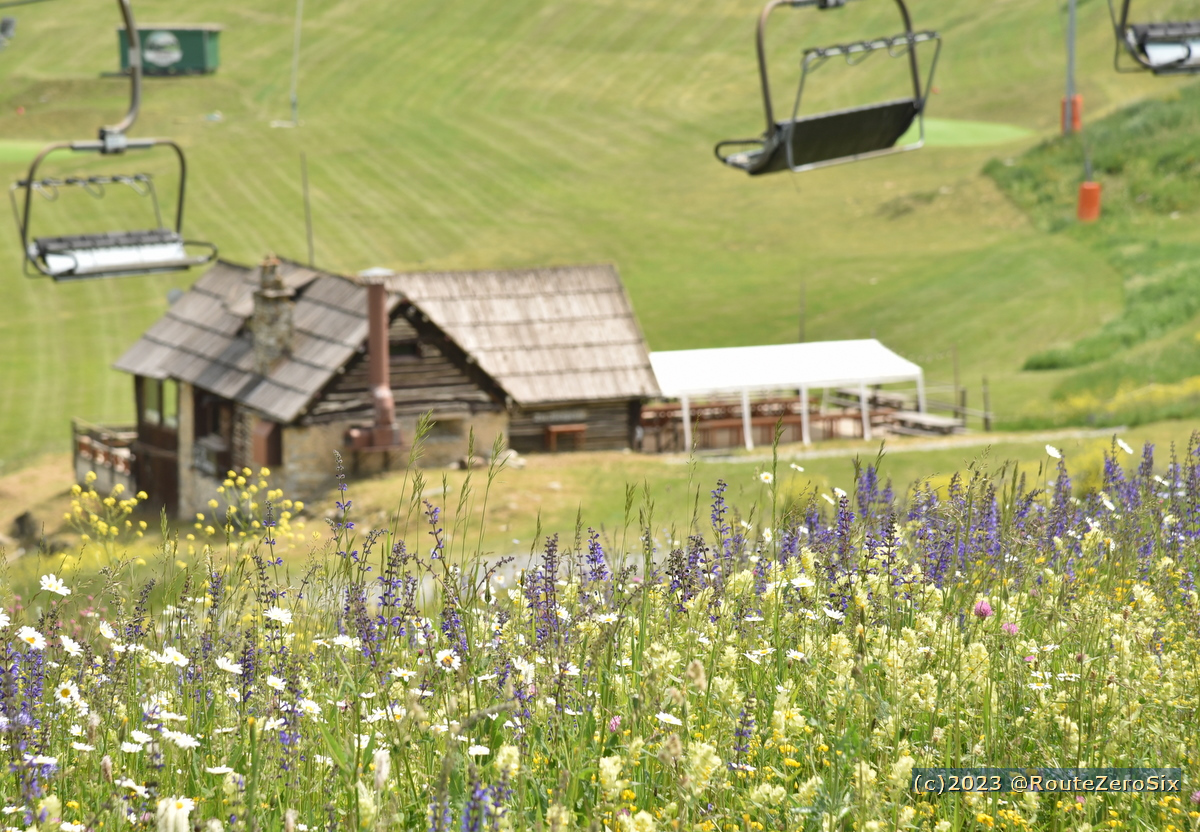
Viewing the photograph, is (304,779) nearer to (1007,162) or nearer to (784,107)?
(1007,162)

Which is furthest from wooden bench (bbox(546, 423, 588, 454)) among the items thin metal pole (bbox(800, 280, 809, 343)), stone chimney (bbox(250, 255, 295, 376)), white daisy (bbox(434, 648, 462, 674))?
white daisy (bbox(434, 648, 462, 674))

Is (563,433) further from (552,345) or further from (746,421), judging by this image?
(746,421)

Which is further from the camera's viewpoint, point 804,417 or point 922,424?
point 922,424

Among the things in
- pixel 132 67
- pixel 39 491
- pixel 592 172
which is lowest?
pixel 39 491

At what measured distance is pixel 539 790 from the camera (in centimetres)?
340

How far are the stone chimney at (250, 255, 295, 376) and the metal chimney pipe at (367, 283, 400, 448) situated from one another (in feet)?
7.63

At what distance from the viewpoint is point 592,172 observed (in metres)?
58.9

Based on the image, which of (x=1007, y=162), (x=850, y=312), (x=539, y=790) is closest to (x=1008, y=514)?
(x=539, y=790)

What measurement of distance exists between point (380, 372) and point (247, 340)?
169 inches

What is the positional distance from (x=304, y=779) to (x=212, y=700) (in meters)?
0.59

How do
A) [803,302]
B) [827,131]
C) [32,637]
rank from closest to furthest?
[32,637]
[827,131]
[803,302]

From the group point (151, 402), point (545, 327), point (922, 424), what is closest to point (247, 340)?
point (151, 402)

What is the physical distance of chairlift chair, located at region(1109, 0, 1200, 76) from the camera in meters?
10.9

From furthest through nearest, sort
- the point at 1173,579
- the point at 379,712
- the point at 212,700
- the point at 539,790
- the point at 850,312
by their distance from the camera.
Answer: the point at 850,312, the point at 1173,579, the point at 212,700, the point at 379,712, the point at 539,790
